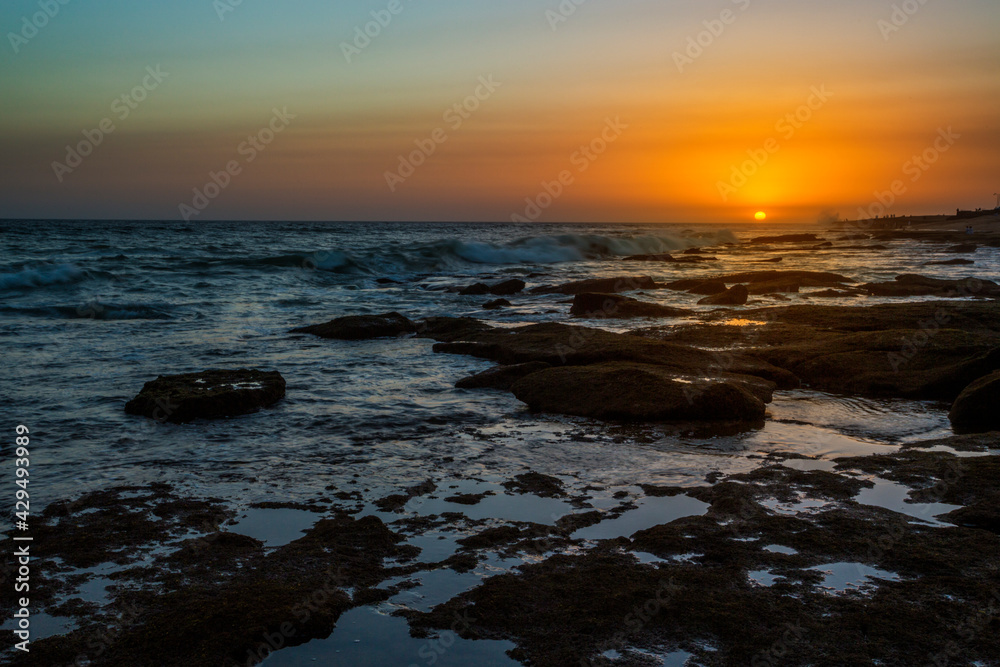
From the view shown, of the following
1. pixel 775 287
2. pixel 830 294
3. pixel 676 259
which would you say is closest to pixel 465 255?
pixel 676 259

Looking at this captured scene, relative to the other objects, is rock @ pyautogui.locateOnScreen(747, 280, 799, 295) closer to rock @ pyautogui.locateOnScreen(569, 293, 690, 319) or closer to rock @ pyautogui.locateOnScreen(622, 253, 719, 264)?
rock @ pyautogui.locateOnScreen(569, 293, 690, 319)

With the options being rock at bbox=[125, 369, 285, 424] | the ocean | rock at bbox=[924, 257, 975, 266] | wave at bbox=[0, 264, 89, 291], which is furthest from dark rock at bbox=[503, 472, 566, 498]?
rock at bbox=[924, 257, 975, 266]

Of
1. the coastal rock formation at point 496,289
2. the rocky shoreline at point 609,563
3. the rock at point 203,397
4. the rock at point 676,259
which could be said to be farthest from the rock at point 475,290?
the rock at point 676,259

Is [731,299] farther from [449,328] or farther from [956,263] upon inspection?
[956,263]

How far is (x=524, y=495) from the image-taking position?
5.31 meters

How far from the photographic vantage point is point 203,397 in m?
7.61

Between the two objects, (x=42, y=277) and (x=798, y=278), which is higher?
(x=798, y=278)

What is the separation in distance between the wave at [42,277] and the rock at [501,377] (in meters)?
19.3

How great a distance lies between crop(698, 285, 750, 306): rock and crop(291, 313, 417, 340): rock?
319 inches

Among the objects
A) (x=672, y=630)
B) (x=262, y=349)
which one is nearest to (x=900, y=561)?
(x=672, y=630)

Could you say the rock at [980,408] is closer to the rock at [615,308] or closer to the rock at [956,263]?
the rock at [615,308]

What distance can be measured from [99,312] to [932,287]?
20222 mm

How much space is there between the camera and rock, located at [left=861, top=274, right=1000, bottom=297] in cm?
1812

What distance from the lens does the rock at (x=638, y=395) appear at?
7.26 meters
